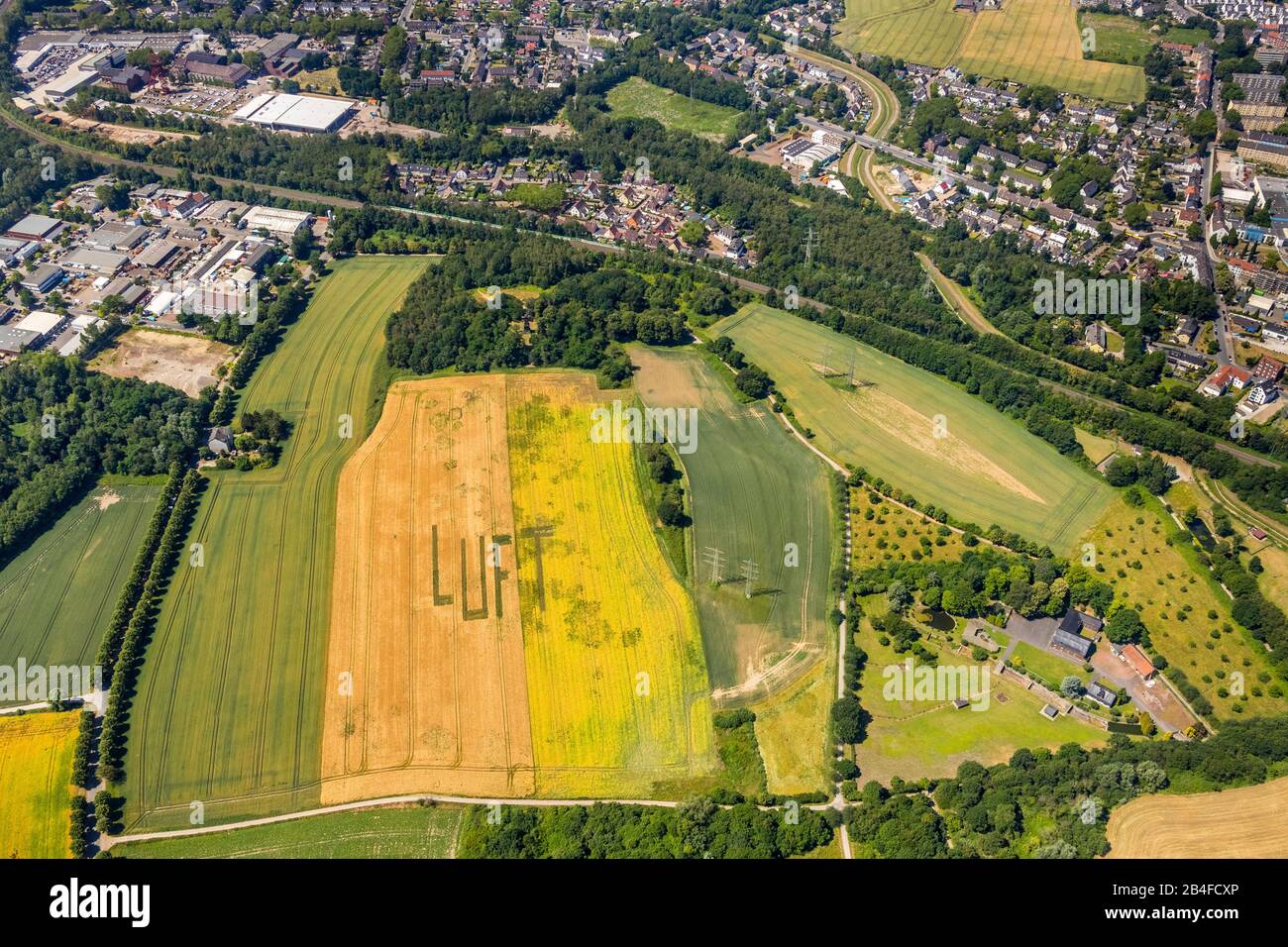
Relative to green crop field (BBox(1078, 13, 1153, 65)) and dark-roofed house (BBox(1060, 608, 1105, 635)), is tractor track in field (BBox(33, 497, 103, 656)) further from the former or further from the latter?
green crop field (BBox(1078, 13, 1153, 65))

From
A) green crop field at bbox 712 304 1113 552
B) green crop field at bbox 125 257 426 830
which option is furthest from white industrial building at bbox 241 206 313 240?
green crop field at bbox 712 304 1113 552

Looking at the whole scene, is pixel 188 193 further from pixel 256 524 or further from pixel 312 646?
pixel 312 646

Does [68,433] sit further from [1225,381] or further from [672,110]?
[1225,381]

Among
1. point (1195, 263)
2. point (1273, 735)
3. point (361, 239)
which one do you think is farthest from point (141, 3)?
point (1273, 735)

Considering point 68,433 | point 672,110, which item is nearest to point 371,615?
point 68,433

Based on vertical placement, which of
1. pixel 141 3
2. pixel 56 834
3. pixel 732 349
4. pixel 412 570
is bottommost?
pixel 56 834
